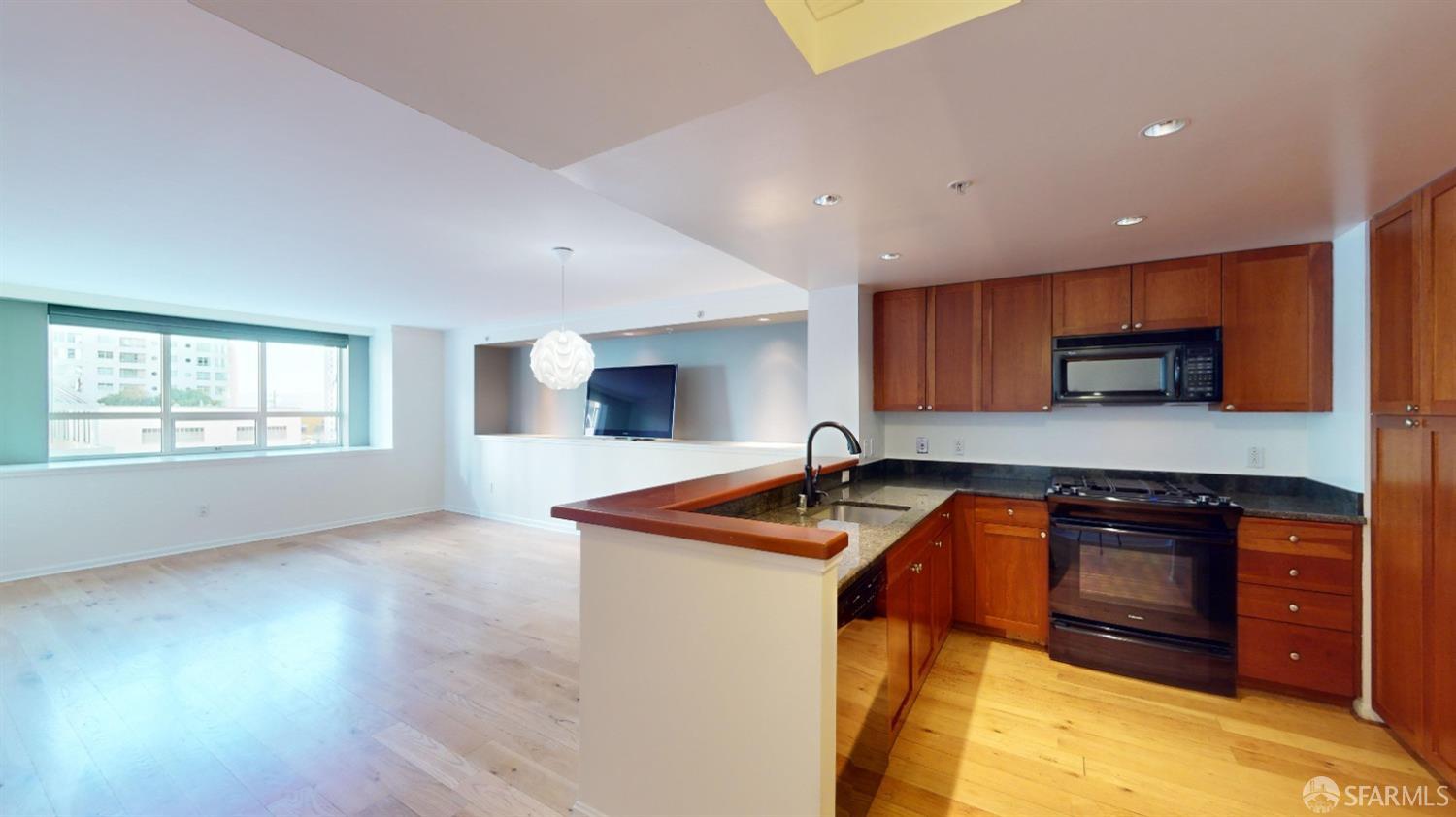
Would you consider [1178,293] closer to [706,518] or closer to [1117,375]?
[1117,375]

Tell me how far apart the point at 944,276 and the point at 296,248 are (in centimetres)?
413

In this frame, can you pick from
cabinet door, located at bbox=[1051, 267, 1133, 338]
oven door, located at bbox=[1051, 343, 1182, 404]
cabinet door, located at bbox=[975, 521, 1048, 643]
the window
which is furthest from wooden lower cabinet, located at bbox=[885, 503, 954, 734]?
the window

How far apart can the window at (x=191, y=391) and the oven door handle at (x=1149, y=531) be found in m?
7.79

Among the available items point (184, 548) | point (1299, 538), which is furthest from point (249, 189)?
point (1299, 538)

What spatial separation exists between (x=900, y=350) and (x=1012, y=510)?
4.05 ft

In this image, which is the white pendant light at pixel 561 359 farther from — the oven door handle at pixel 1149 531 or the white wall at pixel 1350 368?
the white wall at pixel 1350 368

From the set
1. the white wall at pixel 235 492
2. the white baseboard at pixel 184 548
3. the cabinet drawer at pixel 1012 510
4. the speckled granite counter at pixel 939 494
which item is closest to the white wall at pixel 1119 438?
the speckled granite counter at pixel 939 494

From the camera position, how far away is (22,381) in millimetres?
4555

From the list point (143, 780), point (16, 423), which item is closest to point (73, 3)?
point (143, 780)

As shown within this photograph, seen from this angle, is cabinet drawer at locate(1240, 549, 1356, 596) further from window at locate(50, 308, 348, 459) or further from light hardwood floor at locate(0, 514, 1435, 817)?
window at locate(50, 308, 348, 459)

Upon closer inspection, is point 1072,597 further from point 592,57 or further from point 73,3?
point 73,3

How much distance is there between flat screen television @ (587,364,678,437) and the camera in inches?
214

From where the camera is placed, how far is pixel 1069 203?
6.99ft

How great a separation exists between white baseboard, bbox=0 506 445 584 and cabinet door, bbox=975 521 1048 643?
666cm
